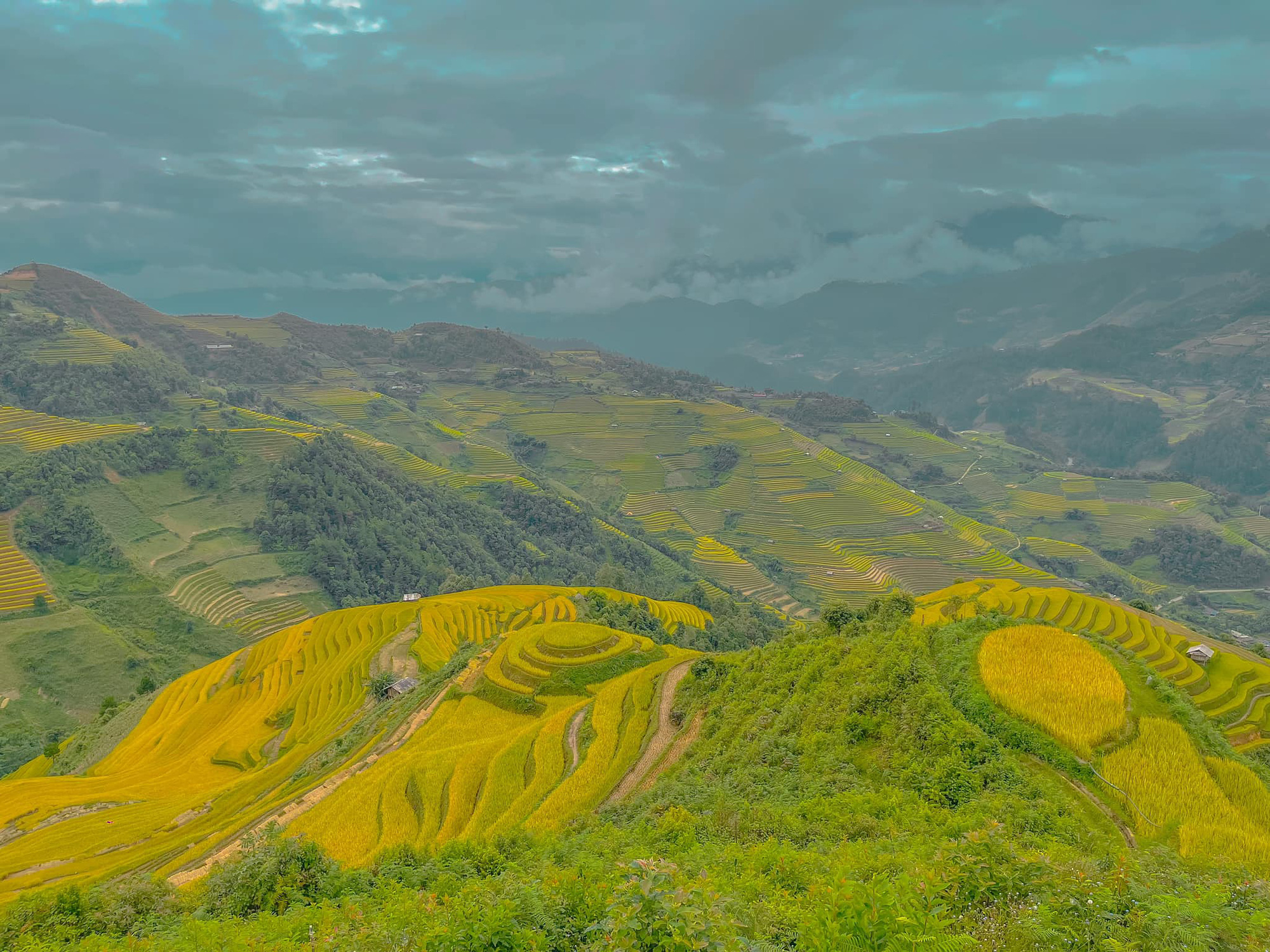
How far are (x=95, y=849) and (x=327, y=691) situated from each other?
22118 mm

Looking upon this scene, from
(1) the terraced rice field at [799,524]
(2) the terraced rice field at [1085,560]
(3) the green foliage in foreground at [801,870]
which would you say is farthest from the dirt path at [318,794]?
(2) the terraced rice field at [1085,560]

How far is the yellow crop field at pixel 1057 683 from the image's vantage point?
64.1 ft

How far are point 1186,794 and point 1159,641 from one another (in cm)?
4150

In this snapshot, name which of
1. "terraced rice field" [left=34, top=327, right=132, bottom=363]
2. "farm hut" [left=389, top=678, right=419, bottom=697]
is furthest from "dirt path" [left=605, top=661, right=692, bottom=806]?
"terraced rice field" [left=34, top=327, right=132, bottom=363]

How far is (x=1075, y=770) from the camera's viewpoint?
60.2ft

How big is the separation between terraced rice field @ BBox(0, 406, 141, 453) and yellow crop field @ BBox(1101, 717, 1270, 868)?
137 m

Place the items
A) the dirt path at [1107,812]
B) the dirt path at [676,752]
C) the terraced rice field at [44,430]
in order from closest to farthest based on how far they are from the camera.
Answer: the dirt path at [1107,812] < the dirt path at [676,752] < the terraced rice field at [44,430]

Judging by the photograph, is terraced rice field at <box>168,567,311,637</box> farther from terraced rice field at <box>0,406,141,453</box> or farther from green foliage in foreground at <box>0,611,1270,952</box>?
green foliage in foreground at <box>0,611,1270,952</box>

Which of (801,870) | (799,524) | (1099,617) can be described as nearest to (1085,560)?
(799,524)

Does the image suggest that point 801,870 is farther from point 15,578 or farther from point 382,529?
point 382,529

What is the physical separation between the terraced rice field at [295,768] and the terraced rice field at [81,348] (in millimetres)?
136926

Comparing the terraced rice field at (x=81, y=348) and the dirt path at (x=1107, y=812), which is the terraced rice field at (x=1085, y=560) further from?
the terraced rice field at (x=81, y=348)

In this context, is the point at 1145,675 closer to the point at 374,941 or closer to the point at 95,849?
the point at 374,941

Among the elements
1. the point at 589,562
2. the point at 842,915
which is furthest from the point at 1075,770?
the point at 589,562
